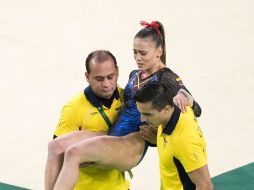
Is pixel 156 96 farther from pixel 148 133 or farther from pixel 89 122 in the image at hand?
pixel 89 122

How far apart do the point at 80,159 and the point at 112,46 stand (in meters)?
4.40

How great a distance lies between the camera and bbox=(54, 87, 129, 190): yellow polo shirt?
5.54m

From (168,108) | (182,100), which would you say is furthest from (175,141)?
(182,100)

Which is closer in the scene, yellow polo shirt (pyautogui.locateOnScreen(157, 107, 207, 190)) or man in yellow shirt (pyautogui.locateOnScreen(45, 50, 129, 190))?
yellow polo shirt (pyautogui.locateOnScreen(157, 107, 207, 190))

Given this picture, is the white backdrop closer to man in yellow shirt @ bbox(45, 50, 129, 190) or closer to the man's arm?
man in yellow shirt @ bbox(45, 50, 129, 190)

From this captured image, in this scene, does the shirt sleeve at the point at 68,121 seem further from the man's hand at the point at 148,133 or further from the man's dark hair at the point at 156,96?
the man's dark hair at the point at 156,96

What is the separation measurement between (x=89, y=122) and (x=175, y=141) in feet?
3.57

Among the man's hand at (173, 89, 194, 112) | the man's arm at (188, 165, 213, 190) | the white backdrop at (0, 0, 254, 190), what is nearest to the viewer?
the man's arm at (188, 165, 213, 190)

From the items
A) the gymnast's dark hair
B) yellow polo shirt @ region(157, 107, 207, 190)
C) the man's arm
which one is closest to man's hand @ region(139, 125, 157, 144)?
yellow polo shirt @ region(157, 107, 207, 190)

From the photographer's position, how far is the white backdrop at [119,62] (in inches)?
276

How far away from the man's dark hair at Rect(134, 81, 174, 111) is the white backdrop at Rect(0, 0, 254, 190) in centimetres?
187

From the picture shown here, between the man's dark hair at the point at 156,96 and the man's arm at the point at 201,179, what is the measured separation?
1.62ft

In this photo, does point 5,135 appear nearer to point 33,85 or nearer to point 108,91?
point 33,85

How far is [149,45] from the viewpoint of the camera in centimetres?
557
